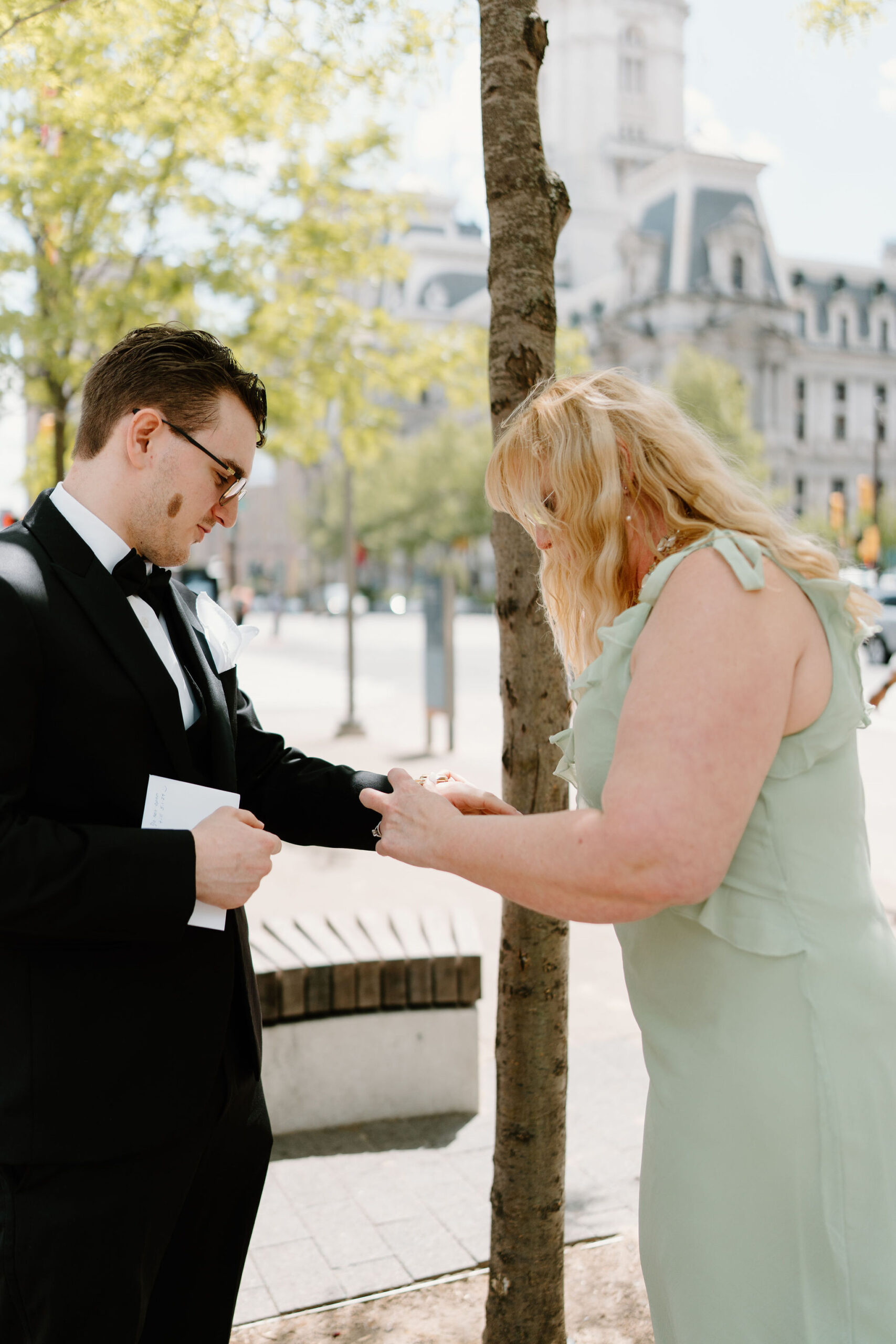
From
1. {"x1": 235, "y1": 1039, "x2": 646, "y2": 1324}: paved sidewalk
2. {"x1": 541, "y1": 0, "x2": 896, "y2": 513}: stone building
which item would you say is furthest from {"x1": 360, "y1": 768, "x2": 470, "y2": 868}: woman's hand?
{"x1": 541, "y1": 0, "x2": 896, "y2": 513}: stone building

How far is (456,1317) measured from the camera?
279 centimetres

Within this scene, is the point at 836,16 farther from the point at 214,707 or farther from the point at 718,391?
the point at 718,391

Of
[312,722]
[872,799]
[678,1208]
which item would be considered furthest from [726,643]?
[312,722]

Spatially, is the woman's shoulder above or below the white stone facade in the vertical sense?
below

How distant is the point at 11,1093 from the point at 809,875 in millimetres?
1129

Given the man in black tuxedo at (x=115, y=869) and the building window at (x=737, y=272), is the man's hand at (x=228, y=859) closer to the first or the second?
the man in black tuxedo at (x=115, y=869)

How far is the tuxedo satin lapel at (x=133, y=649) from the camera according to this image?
1753 mm

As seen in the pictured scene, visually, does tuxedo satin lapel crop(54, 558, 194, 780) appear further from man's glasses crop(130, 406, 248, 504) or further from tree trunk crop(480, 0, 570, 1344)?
tree trunk crop(480, 0, 570, 1344)

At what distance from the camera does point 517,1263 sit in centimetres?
251

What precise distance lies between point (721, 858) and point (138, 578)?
98cm

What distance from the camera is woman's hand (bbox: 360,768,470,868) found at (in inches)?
63.6

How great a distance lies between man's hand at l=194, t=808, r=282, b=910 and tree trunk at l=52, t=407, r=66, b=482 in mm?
8188

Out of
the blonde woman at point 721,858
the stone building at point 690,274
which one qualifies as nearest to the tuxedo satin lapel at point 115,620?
the blonde woman at point 721,858

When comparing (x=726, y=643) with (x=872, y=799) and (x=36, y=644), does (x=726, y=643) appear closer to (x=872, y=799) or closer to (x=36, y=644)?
(x=36, y=644)
